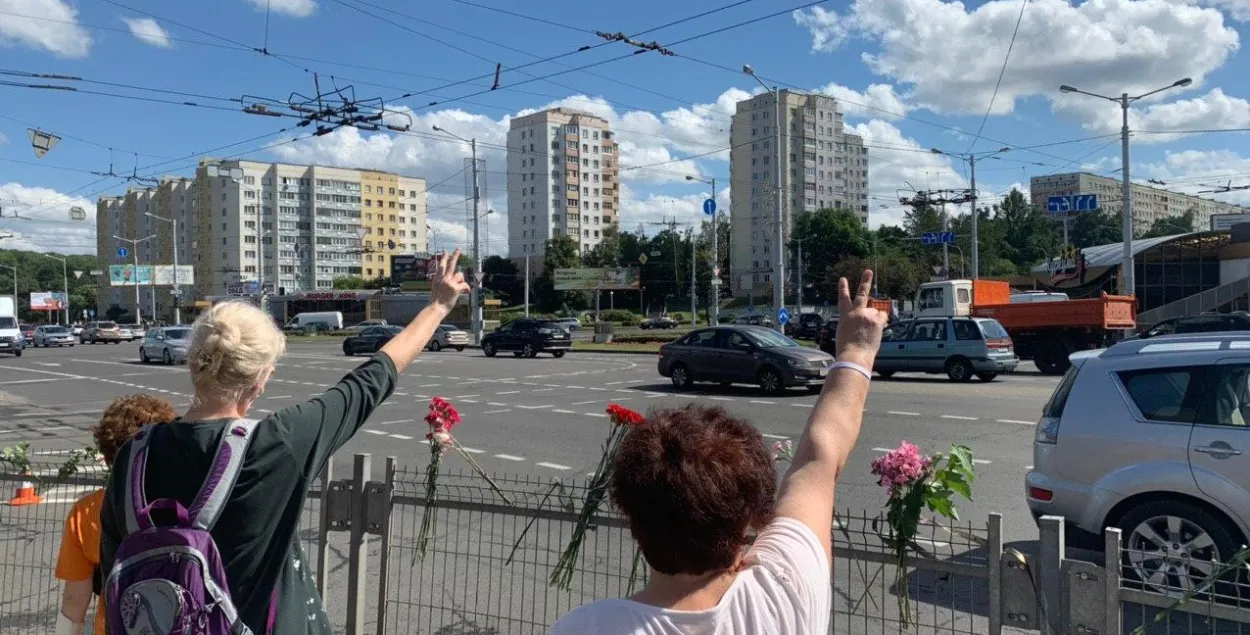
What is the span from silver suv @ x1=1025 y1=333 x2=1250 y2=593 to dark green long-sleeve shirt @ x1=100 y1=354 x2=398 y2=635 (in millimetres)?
4537

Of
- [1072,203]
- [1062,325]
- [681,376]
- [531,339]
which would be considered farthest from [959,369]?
[1072,203]

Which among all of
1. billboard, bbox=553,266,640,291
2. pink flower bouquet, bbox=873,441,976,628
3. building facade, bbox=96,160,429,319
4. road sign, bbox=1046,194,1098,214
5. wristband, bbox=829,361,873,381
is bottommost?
pink flower bouquet, bbox=873,441,976,628

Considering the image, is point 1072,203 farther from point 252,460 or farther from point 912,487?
point 252,460

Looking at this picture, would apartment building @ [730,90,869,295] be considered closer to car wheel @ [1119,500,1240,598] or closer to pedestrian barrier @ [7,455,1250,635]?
car wheel @ [1119,500,1240,598]

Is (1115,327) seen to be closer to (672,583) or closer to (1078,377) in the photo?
(1078,377)

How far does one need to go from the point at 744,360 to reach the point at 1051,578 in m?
17.2

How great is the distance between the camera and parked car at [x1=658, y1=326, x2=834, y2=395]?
19.0 m

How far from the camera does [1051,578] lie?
2.63 m

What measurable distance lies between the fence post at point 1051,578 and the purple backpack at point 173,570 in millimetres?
2090

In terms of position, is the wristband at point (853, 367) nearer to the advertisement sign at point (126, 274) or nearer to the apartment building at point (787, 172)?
the advertisement sign at point (126, 274)

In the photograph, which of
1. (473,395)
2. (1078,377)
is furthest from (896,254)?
(1078,377)

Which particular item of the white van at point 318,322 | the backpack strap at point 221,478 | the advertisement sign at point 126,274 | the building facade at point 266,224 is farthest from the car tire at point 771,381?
the building facade at point 266,224

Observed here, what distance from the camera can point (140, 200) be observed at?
124438 mm

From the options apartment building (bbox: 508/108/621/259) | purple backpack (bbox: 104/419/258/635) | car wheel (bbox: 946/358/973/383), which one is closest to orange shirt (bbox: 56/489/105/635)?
purple backpack (bbox: 104/419/258/635)
